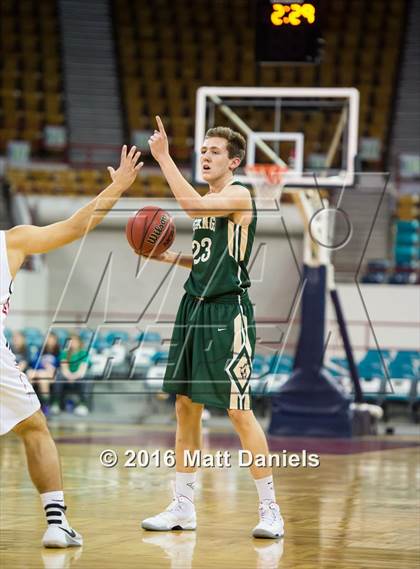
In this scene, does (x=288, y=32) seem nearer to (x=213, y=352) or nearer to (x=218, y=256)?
(x=218, y=256)

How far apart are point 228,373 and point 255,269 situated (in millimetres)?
11091

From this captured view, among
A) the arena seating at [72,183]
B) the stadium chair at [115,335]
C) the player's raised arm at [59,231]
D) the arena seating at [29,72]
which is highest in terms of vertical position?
the player's raised arm at [59,231]

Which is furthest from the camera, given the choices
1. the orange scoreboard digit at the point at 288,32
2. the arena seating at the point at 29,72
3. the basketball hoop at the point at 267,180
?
the arena seating at the point at 29,72

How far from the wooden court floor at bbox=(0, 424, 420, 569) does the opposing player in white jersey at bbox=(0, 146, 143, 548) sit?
20cm

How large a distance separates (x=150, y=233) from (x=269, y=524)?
1.57 m

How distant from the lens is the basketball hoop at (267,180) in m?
11.8

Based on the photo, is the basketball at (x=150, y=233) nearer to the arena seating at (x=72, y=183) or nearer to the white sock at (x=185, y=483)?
the white sock at (x=185, y=483)

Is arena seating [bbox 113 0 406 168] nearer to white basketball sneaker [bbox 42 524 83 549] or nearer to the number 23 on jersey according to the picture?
the number 23 on jersey

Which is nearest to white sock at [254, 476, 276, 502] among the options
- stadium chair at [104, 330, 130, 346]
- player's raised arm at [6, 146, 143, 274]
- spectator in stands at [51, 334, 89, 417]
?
player's raised arm at [6, 146, 143, 274]

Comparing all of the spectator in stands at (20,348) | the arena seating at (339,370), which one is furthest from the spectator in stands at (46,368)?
the arena seating at (339,370)

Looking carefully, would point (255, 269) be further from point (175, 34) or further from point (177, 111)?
point (175, 34)

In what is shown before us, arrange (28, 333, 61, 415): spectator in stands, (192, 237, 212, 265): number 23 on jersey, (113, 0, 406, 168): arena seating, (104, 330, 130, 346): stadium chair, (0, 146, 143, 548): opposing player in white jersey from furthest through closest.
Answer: (113, 0, 406, 168): arena seating, (104, 330, 130, 346): stadium chair, (28, 333, 61, 415): spectator in stands, (192, 237, 212, 265): number 23 on jersey, (0, 146, 143, 548): opposing player in white jersey

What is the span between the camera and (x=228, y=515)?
6348mm

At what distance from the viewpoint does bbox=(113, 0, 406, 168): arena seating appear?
2283 centimetres
